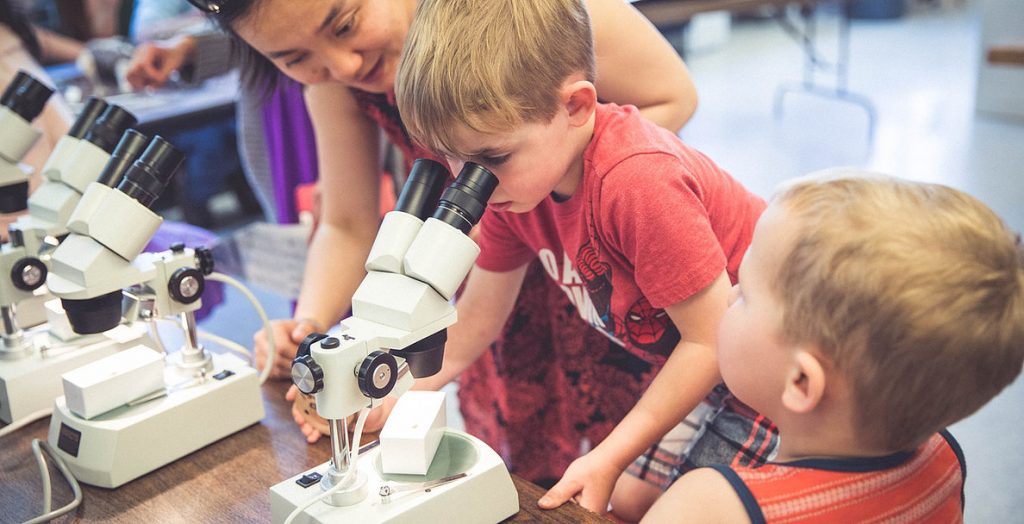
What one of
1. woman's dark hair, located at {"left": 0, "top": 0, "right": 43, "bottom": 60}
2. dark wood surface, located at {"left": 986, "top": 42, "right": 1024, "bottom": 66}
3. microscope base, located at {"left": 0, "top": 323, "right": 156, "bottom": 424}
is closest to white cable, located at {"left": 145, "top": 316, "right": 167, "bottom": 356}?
microscope base, located at {"left": 0, "top": 323, "right": 156, "bottom": 424}

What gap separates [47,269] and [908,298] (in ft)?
3.40

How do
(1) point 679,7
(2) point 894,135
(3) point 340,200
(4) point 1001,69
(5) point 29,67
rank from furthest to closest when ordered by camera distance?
(4) point 1001,69, (2) point 894,135, (1) point 679,7, (5) point 29,67, (3) point 340,200

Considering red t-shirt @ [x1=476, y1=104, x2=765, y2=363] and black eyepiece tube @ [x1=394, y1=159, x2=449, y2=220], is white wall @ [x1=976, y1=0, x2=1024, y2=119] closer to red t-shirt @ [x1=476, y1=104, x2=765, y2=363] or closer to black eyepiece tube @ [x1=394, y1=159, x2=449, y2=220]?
red t-shirt @ [x1=476, y1=104, x2=765, y2=363]

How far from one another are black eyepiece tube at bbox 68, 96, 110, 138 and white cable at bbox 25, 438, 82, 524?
1.32 ft

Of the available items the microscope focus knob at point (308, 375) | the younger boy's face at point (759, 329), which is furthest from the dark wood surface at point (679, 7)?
the microscope focus knob at point (308, 375)

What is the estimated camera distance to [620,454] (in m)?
0.98

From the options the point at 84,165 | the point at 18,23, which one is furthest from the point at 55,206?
the point at 18,23

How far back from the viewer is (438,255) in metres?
0.76

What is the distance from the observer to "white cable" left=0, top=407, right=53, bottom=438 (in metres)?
1.08

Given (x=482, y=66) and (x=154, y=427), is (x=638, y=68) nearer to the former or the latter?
(x=482, y=66)

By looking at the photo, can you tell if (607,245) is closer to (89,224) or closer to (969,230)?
(969,230)

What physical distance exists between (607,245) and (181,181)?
3.13 metres

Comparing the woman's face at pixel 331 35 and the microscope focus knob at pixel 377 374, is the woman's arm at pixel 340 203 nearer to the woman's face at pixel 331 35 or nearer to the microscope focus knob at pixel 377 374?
the woman's face at pixel 331 35

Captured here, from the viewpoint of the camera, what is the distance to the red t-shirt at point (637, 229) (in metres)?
0.94
